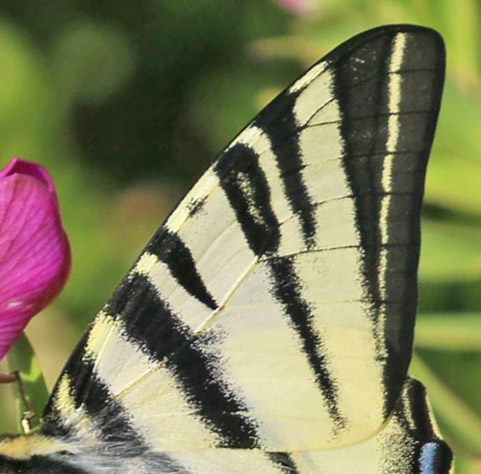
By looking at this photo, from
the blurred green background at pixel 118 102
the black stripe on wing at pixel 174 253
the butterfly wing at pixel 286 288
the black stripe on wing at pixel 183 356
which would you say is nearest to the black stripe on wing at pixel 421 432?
the butterfly wing at pixel 286 288

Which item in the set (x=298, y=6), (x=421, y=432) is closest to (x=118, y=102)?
(x=298, y=6)

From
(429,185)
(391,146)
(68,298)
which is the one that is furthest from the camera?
(68,298)

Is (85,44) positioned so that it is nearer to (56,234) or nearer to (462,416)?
(462,416)

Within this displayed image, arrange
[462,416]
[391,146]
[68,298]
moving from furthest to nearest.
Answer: [68,298] → [462,416] → [391,146]

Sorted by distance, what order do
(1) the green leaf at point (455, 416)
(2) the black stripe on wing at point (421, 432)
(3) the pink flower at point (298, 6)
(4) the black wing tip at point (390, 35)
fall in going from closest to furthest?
1. (4) the black wing tip at point (390, 35)
2. (2) the black stripe on wing at point (421, 432)
3. (1) the green leaf at point (455, 416)
4. (3) the pink flower at point (298, 6)

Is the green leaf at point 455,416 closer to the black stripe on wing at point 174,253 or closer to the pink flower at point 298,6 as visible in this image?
the black stripe on wing at point 174,253

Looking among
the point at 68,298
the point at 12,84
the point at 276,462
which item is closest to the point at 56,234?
the point at 276,462

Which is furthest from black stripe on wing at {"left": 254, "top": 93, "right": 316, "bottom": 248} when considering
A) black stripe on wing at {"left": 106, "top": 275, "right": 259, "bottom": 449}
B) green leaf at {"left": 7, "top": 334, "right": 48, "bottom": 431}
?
green leaf at {"left": 7, "top": 334, "right": 48, "bottom": 431}
